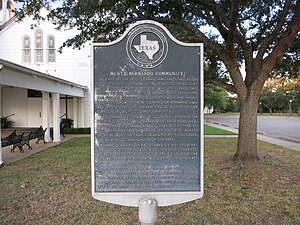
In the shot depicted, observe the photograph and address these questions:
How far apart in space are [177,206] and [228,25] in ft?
18.1

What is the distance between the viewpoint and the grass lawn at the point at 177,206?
4.79 m

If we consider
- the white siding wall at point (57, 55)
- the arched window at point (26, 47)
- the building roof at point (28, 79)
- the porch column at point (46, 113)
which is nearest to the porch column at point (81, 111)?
the white siding wall at point (57, 55)

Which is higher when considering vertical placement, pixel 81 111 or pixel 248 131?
pixel 81 111

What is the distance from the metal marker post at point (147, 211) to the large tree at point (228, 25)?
5.86 m

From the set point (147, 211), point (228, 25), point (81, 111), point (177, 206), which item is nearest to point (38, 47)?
point (81, 111)

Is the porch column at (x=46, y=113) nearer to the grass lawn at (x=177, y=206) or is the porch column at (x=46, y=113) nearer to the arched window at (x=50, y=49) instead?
the arched window at (x=50, y=49)

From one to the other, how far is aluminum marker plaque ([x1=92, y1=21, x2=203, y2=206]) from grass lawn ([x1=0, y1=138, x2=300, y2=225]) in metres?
1.57

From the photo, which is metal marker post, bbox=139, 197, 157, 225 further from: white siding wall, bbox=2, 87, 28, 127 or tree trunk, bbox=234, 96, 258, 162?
white siding wall, bbox=2, 87, 28, 127

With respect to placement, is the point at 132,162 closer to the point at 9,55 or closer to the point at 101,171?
the point at 101,171

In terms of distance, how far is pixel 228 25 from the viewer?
27.9 ft

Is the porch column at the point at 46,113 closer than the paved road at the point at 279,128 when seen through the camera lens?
Yes

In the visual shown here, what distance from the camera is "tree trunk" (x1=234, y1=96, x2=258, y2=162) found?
8547 mm

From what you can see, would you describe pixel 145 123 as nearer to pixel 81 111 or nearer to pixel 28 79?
pixel 28 79

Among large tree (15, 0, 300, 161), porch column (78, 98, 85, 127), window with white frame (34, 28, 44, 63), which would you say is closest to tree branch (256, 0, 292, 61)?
large tree (15, 0, 300, 161)
